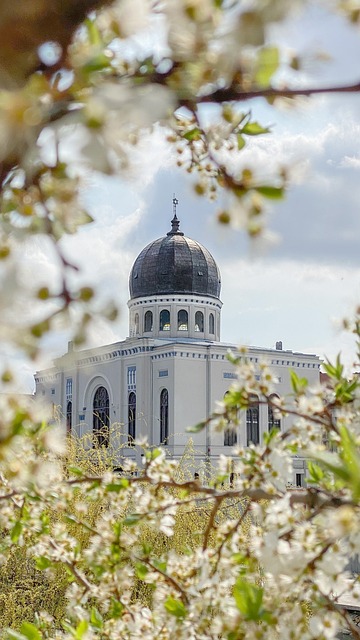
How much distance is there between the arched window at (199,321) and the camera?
26844mm

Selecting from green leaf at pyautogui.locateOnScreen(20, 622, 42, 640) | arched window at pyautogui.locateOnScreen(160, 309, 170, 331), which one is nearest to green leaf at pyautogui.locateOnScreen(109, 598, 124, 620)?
green leaf at pyautogui.locateOnScreen(20, 622, 42, 640)

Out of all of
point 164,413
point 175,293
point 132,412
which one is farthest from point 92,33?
point 175,293

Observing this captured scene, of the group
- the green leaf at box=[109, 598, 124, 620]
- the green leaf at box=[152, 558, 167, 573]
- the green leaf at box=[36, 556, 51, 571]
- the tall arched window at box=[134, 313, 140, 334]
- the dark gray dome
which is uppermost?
the dark gray dome

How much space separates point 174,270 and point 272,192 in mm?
25970

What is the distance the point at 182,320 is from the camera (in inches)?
1049

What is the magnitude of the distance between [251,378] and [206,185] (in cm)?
44

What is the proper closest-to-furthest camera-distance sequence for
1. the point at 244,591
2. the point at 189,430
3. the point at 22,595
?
the point at 244,591 → the point at 189,430 → the point at 22,595

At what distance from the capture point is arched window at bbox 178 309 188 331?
1049 inches

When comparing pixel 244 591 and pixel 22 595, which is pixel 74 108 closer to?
pixel 244 591

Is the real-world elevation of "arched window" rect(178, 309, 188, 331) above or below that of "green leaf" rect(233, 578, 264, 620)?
above

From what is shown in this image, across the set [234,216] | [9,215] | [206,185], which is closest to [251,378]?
[206,185]

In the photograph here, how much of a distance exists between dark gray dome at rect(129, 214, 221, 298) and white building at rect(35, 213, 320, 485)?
3cm

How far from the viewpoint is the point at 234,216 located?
631 mm

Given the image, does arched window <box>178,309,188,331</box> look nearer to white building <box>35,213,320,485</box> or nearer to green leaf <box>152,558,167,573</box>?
white building <box>35,213,320,485</box>
